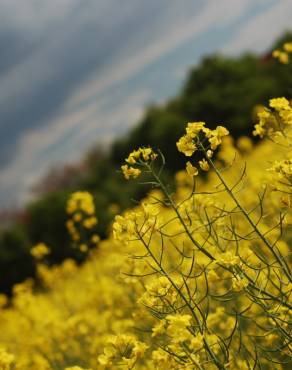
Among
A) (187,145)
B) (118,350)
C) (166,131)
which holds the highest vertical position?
(166,131)

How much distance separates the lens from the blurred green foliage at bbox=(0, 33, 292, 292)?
1875cm

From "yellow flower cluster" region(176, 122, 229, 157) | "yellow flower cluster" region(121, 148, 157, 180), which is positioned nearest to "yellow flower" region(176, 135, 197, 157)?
"yellow flower cluster" region(176, 122, 229, 157)

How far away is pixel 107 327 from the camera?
5883 mm

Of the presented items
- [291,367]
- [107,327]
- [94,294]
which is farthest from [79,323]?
[291,367]

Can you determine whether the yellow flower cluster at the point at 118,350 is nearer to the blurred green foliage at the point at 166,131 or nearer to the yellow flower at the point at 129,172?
the yellow flower at the point at 129,172

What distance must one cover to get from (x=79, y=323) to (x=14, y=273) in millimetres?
13334

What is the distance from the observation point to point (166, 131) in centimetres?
2522

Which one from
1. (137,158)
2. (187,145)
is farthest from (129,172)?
(187,145)

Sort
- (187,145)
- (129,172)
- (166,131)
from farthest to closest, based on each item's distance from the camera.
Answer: (166,131) < (129,172) < (187,145)

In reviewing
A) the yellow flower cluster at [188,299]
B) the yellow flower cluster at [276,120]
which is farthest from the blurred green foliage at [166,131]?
the yellow flower cluster at [276,120]

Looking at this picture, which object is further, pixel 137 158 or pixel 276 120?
pixel 276 120

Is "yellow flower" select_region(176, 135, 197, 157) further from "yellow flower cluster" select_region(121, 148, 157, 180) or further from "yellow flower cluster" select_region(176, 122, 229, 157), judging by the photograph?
"yellow flower cluster" select_region(121, 148, 157, 180)

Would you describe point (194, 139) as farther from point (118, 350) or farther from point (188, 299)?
point (118, 350)

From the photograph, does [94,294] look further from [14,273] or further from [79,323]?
[14,273]
